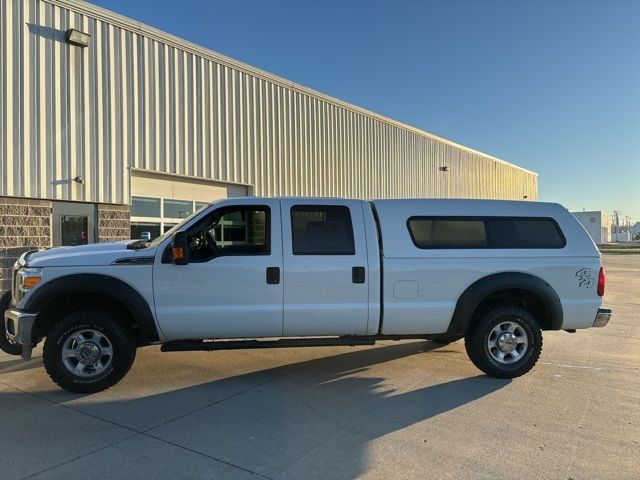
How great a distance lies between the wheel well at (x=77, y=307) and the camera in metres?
4.97

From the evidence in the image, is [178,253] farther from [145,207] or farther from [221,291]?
[145,207]

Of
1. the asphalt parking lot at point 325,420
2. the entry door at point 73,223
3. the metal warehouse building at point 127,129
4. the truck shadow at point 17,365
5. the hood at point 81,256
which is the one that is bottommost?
the asphalt parking lot at point 325,420

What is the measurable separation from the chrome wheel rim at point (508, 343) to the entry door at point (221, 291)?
7.97 ft

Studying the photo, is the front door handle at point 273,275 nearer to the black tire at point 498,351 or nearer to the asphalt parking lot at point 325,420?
the asphalt parking lot at point 325,420

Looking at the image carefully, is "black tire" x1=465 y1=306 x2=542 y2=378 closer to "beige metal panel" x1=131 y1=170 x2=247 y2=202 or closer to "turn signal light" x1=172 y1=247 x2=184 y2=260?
"turn signal light" x1=172 y1=247 x2=184 y2=260

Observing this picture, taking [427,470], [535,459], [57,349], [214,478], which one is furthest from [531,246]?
[57,349]

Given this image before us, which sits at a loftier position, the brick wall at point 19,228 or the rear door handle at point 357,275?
the brick wall at point 19,228

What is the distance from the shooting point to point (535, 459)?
352cm

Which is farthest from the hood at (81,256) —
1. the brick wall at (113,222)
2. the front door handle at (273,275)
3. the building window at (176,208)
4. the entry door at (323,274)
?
the building window at (176,208)

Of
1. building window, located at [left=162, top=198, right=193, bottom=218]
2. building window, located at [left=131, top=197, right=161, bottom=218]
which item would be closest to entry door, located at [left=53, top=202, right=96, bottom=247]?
building window, located at [left=131, top=197, right=161, bottom=218]

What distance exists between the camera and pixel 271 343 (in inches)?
204

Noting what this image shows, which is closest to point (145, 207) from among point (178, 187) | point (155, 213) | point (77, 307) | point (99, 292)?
point (155, 213)

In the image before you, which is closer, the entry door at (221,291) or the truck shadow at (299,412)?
the truck shadow at (299,412)

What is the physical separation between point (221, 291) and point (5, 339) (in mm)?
2754
